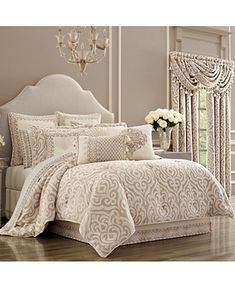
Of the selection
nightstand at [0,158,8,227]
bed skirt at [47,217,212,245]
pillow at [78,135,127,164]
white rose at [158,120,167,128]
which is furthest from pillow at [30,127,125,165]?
white rose at [158,120,167,128]

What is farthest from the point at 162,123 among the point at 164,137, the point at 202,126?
the point at 202,126

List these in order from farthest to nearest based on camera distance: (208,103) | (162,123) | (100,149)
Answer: (208,103), (162,123), (100,149)

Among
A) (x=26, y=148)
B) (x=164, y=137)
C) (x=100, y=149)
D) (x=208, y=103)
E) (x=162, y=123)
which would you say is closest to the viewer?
(x=100, y=149)

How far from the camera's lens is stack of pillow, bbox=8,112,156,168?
4.69 m

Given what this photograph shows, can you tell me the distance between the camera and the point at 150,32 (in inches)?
282

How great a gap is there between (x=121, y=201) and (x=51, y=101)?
96.8 inches

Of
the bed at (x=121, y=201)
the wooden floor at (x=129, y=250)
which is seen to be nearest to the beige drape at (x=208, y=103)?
the bed at (x=121, y=201)

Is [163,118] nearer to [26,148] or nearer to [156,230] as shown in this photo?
[26,148]

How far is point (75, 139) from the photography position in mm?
5281

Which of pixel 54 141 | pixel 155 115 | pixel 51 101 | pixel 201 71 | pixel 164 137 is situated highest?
pixel 201 71

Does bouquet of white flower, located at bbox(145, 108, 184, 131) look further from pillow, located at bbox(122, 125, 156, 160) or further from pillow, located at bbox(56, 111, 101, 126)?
pillow, located at bbox(122, 125, 156, 160)
